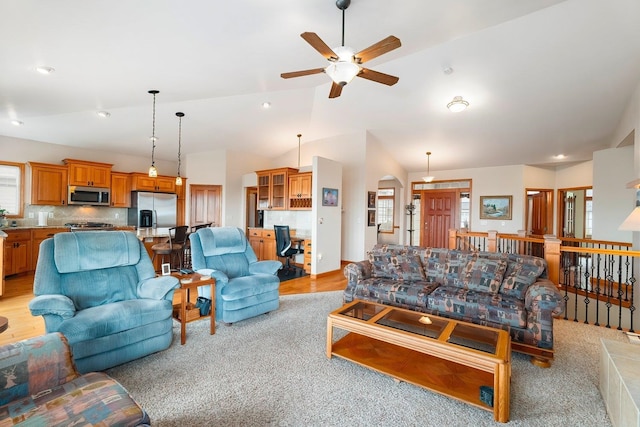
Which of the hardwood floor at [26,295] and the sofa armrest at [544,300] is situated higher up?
the sofa armrest at [544,300]

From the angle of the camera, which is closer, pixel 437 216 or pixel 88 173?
pixel 88 173

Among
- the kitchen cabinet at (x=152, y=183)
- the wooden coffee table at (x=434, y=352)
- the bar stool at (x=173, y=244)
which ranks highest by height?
the kitchen cabinet at (x=152, y=183)

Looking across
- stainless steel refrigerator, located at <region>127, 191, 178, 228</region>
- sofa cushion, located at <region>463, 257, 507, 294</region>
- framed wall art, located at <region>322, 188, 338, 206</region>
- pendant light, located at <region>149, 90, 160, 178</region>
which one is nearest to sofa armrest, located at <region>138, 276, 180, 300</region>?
pendant light, located at <region>149, 90, 160, 178</region>

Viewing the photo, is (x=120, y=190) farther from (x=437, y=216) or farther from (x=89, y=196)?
(x=437, y=216)

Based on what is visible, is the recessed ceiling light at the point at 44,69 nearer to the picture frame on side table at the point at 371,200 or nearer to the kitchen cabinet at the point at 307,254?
the kitchen cabinet at the point at 307,254

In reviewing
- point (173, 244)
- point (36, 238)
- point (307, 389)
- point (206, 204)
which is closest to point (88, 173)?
point (36, 238)

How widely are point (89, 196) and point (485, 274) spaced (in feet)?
24.6

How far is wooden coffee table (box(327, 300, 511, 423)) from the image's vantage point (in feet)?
6.07

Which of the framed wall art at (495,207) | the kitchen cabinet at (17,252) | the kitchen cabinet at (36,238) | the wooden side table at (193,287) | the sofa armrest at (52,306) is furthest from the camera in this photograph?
the framed wall art at (495,207)

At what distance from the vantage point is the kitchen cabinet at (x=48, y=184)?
573 cm

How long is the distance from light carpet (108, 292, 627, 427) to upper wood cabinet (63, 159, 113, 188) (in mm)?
5221

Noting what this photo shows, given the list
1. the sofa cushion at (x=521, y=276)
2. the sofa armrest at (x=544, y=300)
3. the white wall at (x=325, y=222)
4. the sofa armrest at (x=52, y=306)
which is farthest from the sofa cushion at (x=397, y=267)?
the sofa armrest at (x=52, y=306)

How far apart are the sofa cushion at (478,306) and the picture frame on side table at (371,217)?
12.7ft

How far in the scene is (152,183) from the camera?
23.6ft
